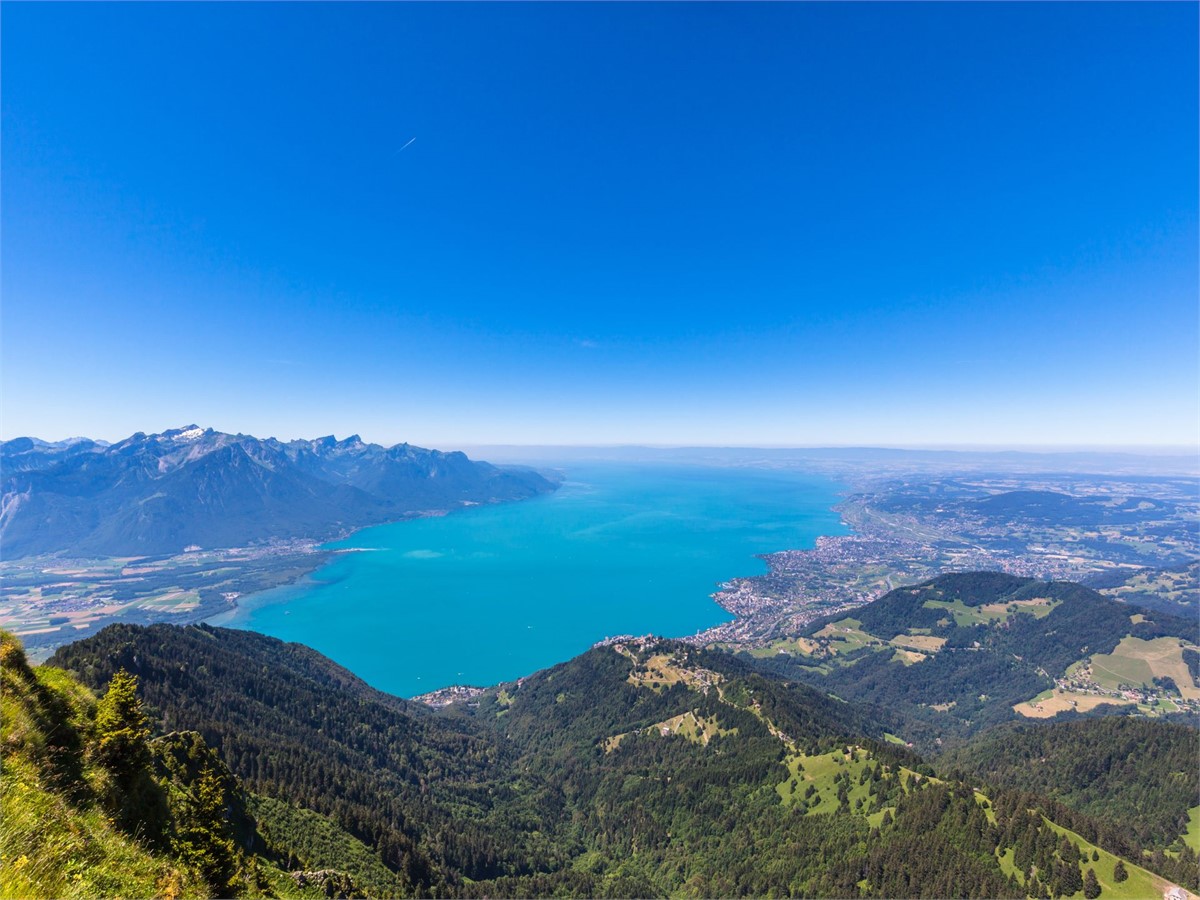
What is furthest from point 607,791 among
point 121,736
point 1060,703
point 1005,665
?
point 1005,665

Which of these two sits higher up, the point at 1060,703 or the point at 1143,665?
the point at 1143,665

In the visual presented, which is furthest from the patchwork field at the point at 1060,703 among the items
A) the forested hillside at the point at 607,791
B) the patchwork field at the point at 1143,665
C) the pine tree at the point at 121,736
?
the pine tree at the point at 121,736

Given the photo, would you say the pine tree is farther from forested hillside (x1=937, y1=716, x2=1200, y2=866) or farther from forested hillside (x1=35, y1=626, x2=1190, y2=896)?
forested hillside (x1=937, y1=716, x2=1200, y2=866)

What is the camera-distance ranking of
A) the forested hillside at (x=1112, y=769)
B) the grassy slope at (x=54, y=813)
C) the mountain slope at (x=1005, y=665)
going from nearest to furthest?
the grassy slope at (x=54, y=813)
the forested hillside at (x=1112, y=769)
the mountain slope at (x=1005, y=665)

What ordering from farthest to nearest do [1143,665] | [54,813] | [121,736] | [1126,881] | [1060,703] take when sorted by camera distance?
[1143,665], [1060,703], [1126,881], [121,736], [54,813]

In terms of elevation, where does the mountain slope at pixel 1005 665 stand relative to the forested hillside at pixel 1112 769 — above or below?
below

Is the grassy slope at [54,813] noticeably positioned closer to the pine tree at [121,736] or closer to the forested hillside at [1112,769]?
the pine tree at [121,736]

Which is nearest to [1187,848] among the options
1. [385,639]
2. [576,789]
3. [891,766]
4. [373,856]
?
[891,766]

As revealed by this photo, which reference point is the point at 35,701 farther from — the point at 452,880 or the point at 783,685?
the point at 783,685

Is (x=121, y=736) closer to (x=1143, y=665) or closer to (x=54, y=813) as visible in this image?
(x=54, y=813)
